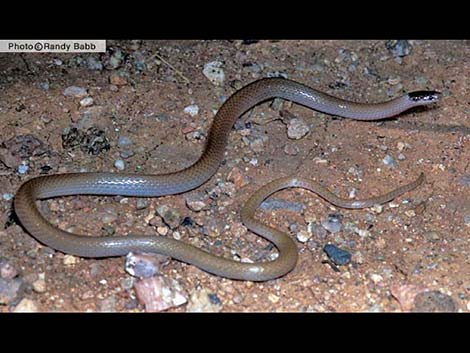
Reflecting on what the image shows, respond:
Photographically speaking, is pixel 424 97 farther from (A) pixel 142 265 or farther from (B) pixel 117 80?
(A) pixel 142 265

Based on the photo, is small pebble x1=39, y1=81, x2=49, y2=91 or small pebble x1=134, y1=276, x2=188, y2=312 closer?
small pebble x1=134, y1=276, x2=188, y2=312

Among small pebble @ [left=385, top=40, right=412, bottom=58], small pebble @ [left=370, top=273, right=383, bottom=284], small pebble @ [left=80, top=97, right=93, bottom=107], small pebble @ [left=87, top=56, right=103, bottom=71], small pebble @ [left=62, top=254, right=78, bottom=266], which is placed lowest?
small pebble @ [left=62, top=254, right=78, bottom=266]

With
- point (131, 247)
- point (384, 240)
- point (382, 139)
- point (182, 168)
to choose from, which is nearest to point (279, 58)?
point (382, 139)

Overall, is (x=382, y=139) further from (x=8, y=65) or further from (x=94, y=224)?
(x=8, y=65)

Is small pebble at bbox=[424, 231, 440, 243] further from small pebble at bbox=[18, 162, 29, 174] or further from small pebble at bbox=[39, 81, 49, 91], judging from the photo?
small pebble at bbox=[39, 81, 49, 91]

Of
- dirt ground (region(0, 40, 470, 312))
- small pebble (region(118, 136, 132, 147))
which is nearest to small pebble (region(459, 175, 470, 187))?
dirt ground (region(0, 40, 470, 312))

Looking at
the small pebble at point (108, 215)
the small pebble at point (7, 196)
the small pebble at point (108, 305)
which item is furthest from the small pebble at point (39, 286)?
the small pebble at point (7, 196)
